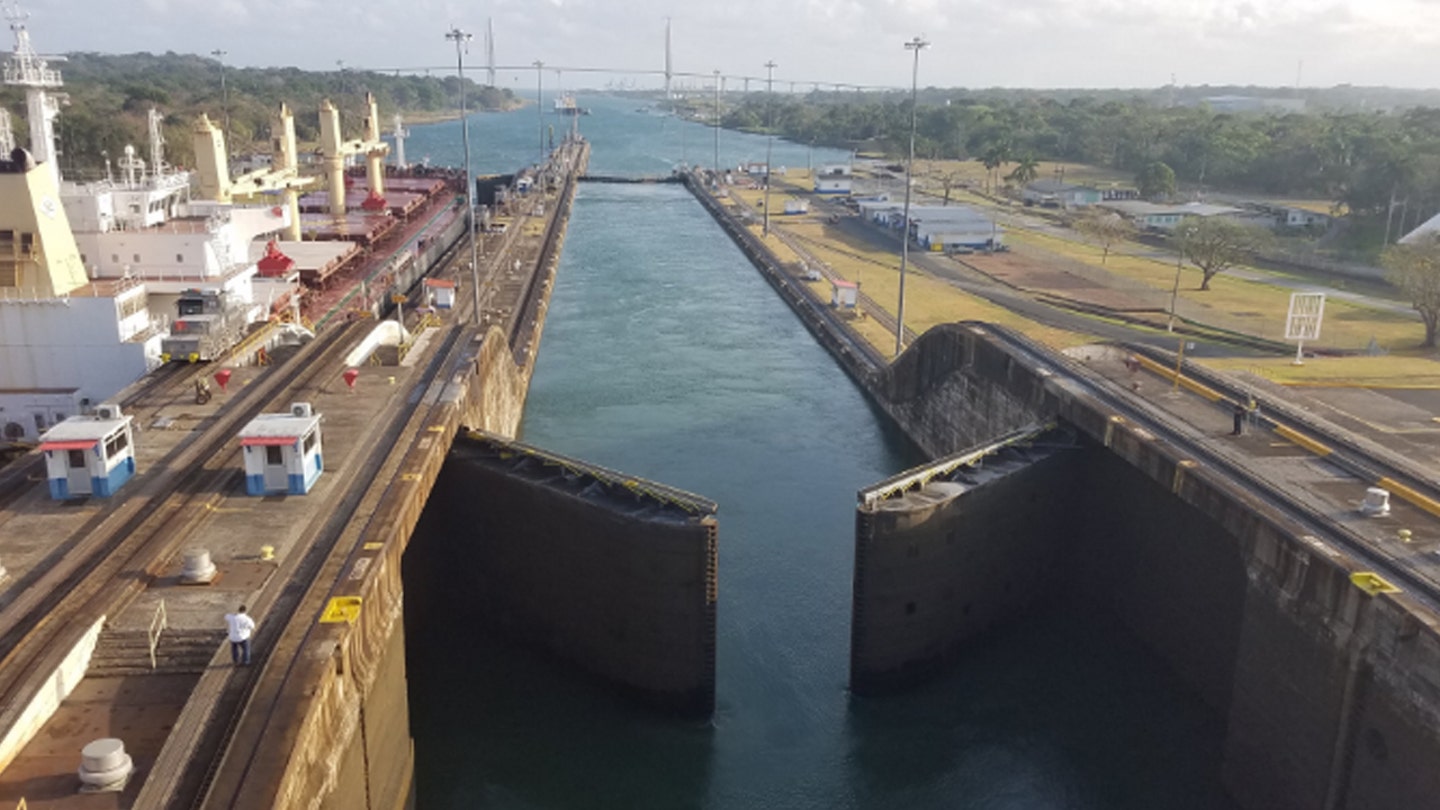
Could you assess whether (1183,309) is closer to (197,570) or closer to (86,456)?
(197,570)

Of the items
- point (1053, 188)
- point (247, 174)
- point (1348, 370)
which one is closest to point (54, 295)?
point (247, 174)

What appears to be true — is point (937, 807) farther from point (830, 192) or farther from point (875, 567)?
point (830, 192)

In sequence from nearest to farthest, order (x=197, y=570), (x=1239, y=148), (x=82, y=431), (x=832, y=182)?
(x=197, y=570)
(x=82, y=431)
(x=1239, y=148)
(x=832, y=182)

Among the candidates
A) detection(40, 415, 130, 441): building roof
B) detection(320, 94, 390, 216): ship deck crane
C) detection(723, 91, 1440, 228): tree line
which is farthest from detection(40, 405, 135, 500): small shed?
detection(723, 91, 1440, 228): tree line

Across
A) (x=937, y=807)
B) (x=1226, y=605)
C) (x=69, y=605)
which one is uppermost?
(x=69, y=605)

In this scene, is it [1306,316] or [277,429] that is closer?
[277,429]

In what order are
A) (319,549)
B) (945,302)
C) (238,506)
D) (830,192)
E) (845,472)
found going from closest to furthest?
(319,549) < (238,506) < (845,472) < (945,302) < (830,192)

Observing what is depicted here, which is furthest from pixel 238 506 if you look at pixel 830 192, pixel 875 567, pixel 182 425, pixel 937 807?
pixel 830 192
